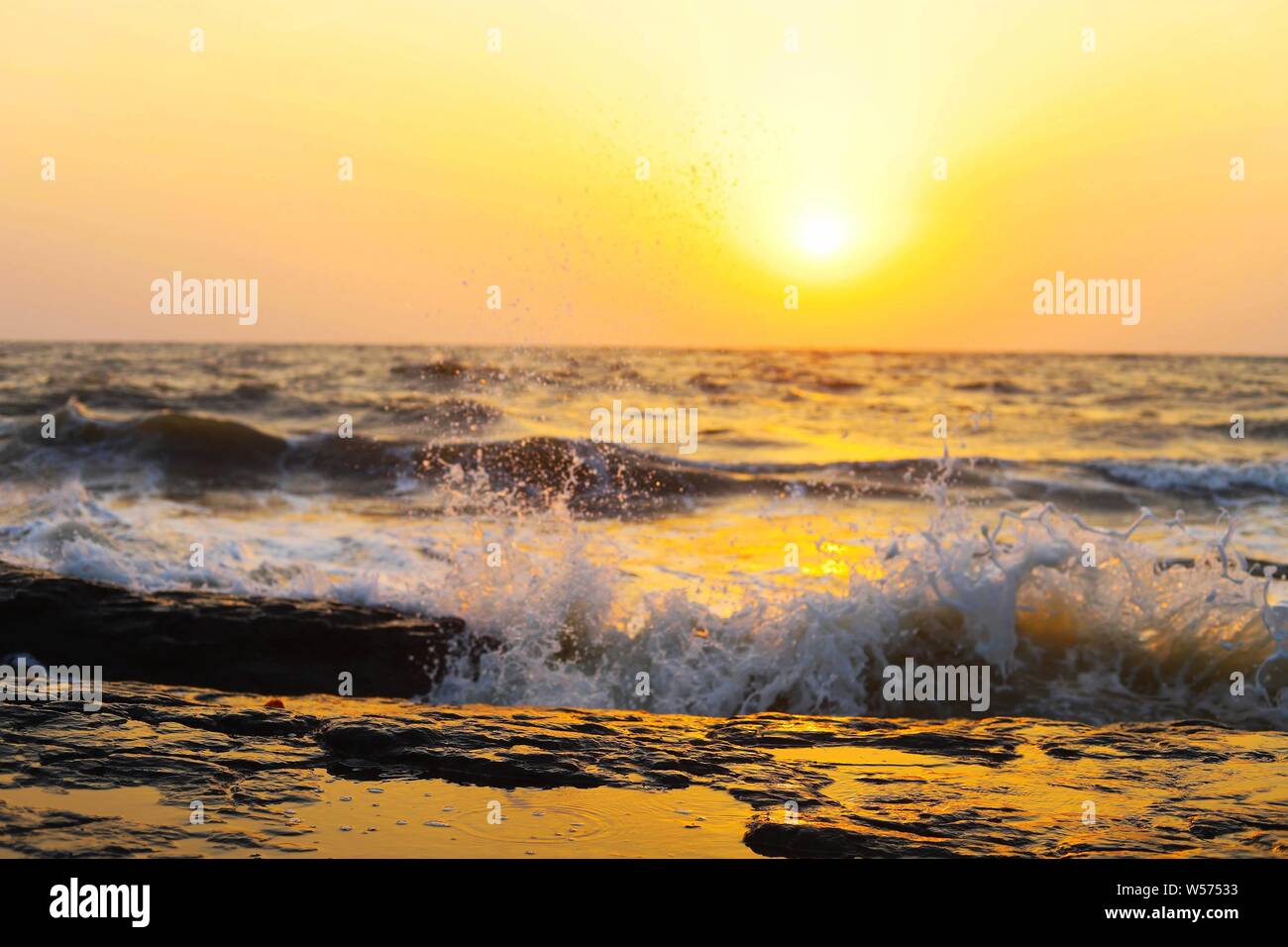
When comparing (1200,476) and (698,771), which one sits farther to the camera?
(1200,476)

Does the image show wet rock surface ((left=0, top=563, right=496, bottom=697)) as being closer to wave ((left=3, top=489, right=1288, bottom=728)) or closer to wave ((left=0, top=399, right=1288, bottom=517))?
wave ((left=3, top=489, right=1288, bottom=728))

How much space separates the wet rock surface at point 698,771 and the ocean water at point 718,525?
5.62ft

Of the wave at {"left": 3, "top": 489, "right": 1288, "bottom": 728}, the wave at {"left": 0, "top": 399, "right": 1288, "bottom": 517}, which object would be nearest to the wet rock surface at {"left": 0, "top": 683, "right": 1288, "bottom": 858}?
the wave at {"left": 3, "top": 489, "right": 1288, "bottom": 728}

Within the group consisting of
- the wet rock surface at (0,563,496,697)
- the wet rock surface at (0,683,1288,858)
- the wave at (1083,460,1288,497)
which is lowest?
the wet rock surface at (0,683,1288,858)

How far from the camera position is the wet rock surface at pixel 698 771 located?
449 cm

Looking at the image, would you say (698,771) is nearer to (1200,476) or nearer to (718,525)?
(718,525)

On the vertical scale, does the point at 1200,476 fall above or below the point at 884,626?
above

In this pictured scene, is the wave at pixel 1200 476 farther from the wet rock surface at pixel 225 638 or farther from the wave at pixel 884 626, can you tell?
the wet rock surface at pixel 225 638

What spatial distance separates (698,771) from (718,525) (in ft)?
31.7

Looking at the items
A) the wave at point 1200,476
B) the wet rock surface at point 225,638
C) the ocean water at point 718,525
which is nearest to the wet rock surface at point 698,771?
the wet rock surface at point 225,638

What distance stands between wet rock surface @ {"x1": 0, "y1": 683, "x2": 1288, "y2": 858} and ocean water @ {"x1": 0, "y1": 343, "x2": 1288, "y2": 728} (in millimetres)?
1713

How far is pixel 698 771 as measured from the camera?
548cm

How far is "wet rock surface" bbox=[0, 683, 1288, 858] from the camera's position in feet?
14.7

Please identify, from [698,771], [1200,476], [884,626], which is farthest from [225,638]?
[1200,476]
